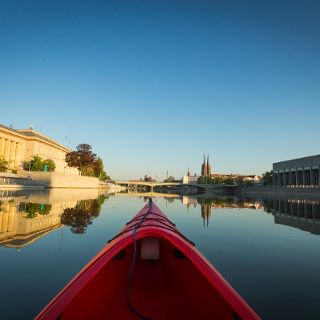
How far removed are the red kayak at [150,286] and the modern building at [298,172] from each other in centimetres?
7044

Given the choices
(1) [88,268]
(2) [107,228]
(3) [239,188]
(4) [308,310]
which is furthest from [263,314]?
(3) [239,188]

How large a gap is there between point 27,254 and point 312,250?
9636mm

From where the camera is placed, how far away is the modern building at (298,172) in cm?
7285

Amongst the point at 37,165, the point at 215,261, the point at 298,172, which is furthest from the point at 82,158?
the point at 215,261

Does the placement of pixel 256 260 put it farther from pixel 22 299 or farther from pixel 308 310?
pixel 22 299

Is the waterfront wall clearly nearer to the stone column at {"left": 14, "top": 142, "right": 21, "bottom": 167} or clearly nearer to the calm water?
the stone column at {"left": 14, "top": 142, "right": 21, "bottom": 167}

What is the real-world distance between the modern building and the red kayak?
7044 centimetres

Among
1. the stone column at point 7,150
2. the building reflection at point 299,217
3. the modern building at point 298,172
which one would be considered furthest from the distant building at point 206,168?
the building reflection at point 299,217

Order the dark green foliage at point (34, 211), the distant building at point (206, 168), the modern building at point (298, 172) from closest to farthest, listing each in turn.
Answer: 1. the dark green foliage at point (34, 211)
2. the modern building at point (298, 172)
3. the distant building at point (206, 168)

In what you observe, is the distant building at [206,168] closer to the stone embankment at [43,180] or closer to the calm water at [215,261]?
the stone embankment at [43,180]

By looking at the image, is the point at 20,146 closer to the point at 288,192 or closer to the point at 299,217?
the point at 288,192

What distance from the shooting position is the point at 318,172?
71.3 m

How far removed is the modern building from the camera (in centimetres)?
7285

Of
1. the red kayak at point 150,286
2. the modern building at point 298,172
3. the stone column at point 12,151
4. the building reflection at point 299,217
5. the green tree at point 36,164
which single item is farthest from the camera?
the stone column at point 12,151
